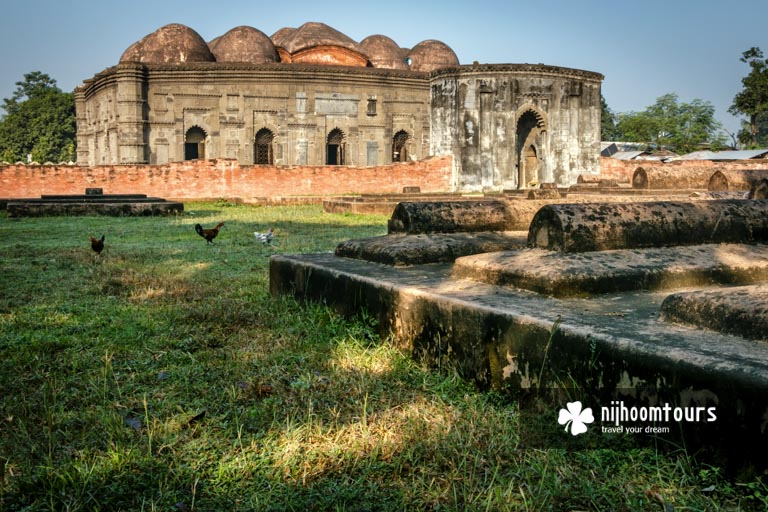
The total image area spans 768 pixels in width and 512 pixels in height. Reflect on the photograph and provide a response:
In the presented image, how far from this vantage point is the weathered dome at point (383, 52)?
1240 inches

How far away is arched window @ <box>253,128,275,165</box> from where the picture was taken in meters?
26.8

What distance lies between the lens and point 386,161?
91.8 ft

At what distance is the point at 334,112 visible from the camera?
27.0 m

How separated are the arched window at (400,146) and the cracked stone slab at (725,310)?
27005 mm

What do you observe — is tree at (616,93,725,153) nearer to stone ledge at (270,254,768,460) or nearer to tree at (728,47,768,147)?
tree at (728,47,768,147)

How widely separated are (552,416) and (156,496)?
3.52ft

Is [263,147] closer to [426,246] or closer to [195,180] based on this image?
[195,180]

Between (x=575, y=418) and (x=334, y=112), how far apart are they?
25916mm

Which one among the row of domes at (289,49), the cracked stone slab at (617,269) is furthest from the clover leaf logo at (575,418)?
the row of domes at (289,49)

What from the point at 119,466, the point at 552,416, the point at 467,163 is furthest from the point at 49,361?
the point at 467,163

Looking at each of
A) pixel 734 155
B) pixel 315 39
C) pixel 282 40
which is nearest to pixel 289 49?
pixel 315 39

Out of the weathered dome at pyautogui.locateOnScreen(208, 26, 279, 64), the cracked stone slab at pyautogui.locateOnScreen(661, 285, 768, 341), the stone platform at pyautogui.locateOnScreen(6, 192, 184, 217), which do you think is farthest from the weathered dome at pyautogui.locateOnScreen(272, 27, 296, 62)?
the cracked stone slab at pyautogui.locateOnScreen(661, 285, 768, 341)

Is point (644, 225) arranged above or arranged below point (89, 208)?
below

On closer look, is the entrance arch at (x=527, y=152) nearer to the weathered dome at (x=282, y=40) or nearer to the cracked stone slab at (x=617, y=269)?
the weathered dome at (x=282, y=40)
